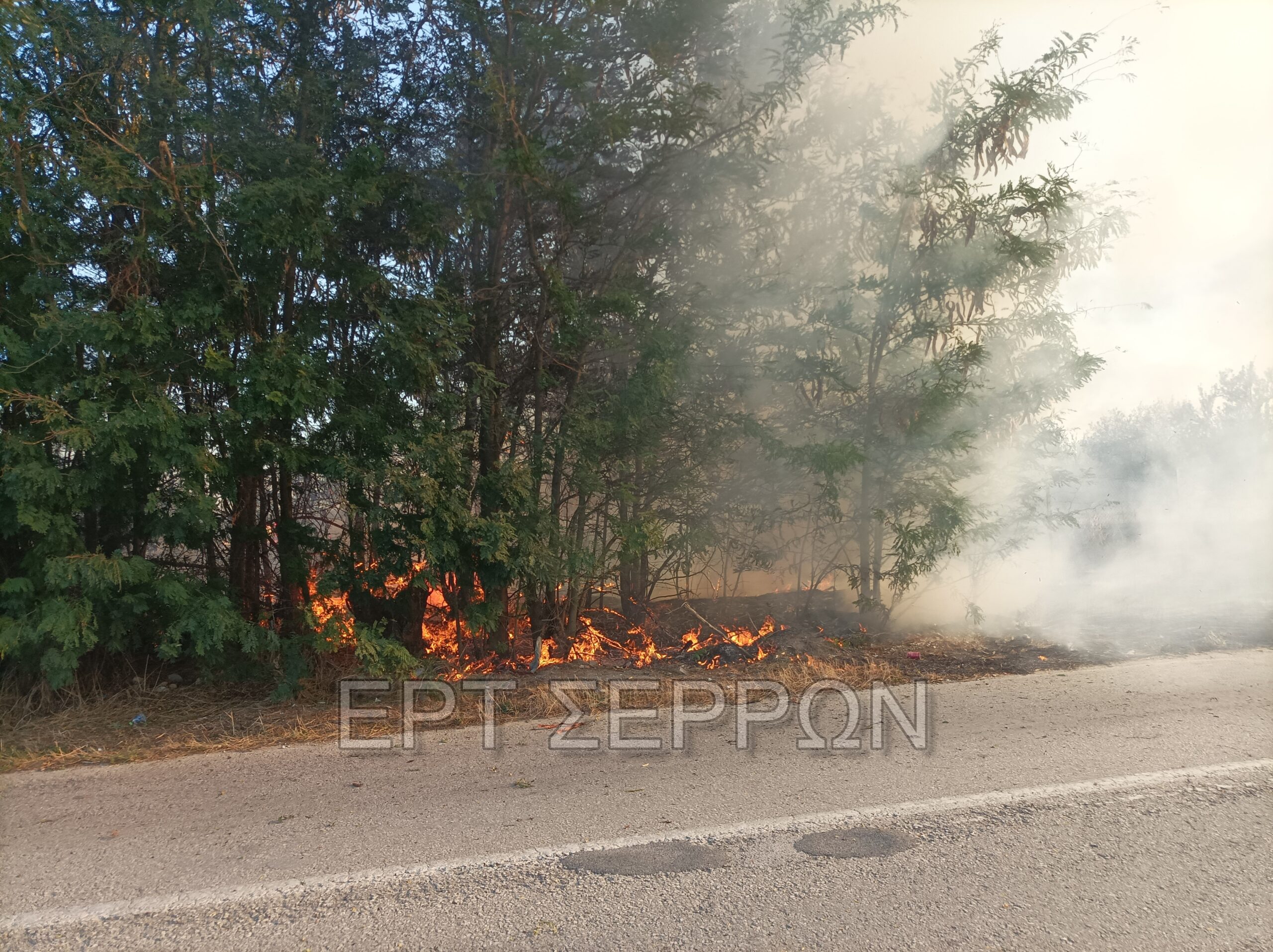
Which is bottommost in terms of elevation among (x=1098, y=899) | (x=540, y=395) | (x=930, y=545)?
(x=1098, y=899)

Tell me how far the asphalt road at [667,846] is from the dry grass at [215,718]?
0.34 metres

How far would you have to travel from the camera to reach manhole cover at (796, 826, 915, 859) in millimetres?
3756

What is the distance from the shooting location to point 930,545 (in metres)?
8.84

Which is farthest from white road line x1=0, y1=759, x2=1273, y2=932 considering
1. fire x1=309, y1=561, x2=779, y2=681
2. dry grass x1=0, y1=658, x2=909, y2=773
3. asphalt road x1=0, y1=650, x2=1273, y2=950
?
fire x1=309, y1=561, x2=779, y2=681

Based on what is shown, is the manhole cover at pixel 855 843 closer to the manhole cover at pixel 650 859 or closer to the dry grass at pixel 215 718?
the manhole cover at pixel 650 859

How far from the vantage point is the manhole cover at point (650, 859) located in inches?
143

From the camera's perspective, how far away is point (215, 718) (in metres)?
6.23

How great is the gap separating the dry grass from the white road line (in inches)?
86.4

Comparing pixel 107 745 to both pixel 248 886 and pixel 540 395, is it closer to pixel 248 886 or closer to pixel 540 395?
pixel 248 886

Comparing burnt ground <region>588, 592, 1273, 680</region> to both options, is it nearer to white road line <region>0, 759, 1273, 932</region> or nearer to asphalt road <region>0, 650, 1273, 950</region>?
asphalt road <region>0, 650, 1273, 950</region>

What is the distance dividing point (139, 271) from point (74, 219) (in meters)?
0.65

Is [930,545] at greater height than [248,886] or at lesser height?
greater

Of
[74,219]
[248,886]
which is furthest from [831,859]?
[74,219]

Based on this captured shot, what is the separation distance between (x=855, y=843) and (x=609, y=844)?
3.45ft
